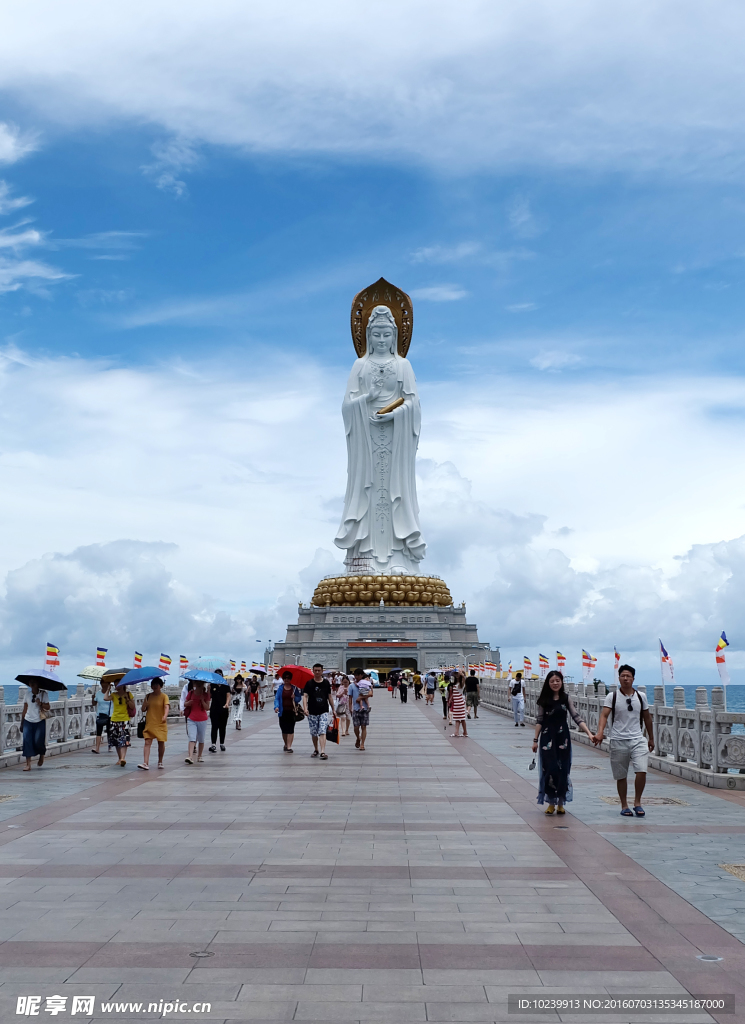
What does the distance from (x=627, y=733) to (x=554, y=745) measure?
78 cm

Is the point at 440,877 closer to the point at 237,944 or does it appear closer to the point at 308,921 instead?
the point at 308,921

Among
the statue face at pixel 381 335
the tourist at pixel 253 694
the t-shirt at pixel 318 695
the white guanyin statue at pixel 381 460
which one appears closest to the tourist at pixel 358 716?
the t-shirt at pixel 318 695

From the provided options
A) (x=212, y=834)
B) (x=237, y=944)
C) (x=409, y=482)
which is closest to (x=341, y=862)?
(x=212, y=834)

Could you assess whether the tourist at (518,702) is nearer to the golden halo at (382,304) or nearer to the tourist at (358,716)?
the tourist at (358,716)

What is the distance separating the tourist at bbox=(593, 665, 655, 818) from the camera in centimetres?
1035

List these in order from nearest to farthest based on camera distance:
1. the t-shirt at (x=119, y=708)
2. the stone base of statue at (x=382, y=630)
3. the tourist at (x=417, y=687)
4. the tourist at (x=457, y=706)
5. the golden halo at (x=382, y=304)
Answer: the t-shirt at (x=119, y=708)
the tourist at (x=457, y=706)
the tourist at (x=417, y=687)
the stone base of statue at (x=382, y=630)
the golden halo at (x=382, y=304)

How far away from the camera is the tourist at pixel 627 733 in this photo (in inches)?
408

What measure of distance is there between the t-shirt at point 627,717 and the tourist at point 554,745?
353mm

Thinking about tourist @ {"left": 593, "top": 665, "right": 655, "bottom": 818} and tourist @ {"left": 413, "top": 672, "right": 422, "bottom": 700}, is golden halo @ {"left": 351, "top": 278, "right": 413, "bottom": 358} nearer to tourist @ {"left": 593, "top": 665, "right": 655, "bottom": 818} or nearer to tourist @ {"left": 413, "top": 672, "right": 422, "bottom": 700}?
tourist @ {"left": 413, "top": 672, "right": 422, "bottom": 700}

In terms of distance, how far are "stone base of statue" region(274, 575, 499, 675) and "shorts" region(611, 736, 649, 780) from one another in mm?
42000

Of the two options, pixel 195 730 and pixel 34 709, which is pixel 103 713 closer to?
pixel 195 730

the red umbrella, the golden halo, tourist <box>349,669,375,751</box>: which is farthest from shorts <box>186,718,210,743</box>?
the golden halo

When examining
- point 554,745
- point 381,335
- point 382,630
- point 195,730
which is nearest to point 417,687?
point 382,630

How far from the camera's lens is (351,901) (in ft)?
21.9
